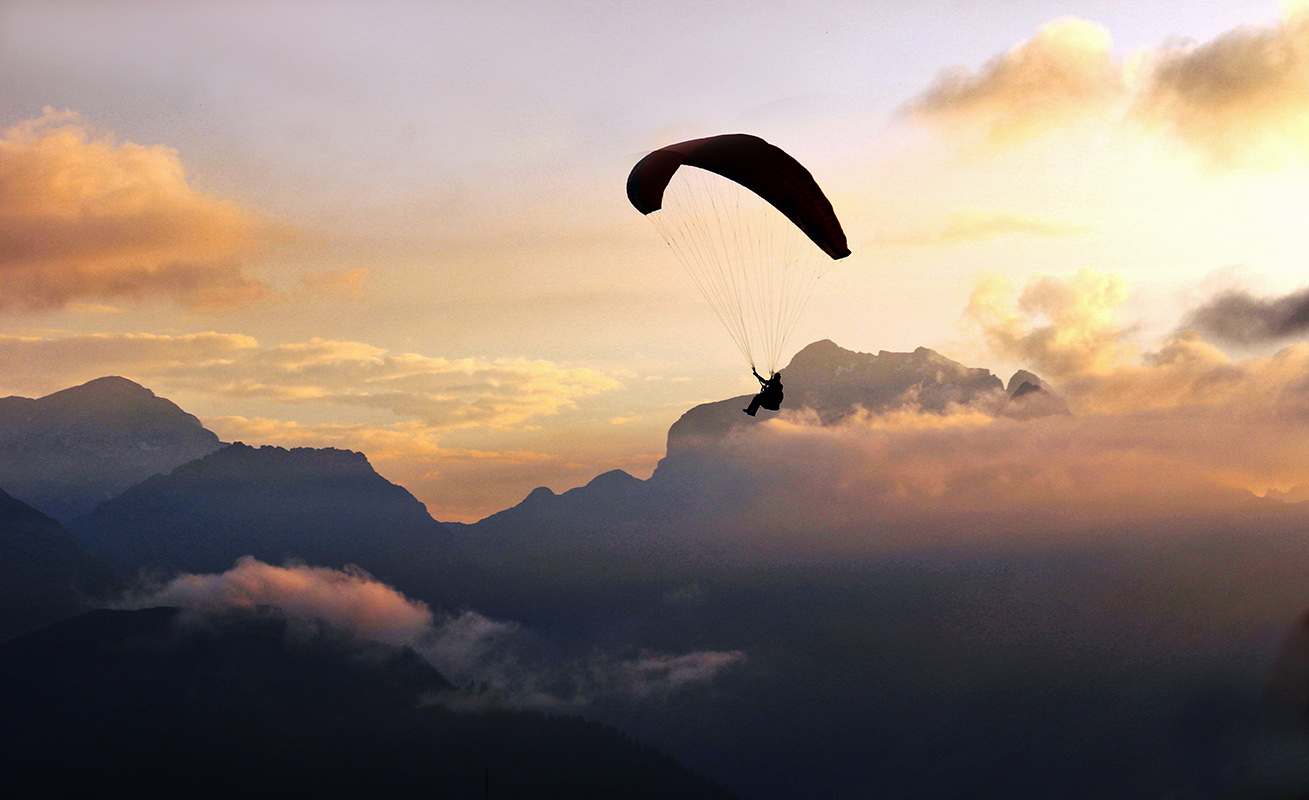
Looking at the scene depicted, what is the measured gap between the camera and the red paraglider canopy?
45.8 m

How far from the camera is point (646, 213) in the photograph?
46.6 metres

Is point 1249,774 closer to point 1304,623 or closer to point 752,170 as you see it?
point 1304,623

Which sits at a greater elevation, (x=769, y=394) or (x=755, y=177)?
(x=755, y=177)

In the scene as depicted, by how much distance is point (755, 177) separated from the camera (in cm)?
4700

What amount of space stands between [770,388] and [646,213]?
11056 mm

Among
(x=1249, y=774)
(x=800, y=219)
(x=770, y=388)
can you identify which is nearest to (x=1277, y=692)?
(x=1249, y=774)

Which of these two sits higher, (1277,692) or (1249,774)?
(1277,692)

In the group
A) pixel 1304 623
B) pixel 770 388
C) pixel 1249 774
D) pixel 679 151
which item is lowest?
pixel 1249 774

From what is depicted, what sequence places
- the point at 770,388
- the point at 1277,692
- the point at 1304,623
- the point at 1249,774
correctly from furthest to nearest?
the point at 770,388 → the point at 1249,774 → the point at 1277,692 → the point at 1304,623

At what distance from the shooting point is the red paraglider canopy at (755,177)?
45.8m

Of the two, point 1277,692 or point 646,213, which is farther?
point 646,213

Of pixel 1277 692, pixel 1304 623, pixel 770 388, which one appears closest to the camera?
pixel 1304 623

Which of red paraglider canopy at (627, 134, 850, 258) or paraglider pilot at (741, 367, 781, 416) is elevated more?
red paraglider canopy at (627, 134, 850, 258)

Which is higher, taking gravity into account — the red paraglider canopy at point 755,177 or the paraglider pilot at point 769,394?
the red paraglider canopy at point 755,177
